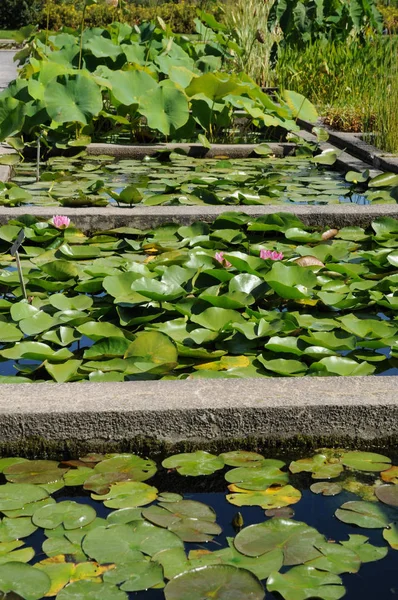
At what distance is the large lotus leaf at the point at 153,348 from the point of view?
231 centimetres

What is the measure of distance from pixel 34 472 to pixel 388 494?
0.81m

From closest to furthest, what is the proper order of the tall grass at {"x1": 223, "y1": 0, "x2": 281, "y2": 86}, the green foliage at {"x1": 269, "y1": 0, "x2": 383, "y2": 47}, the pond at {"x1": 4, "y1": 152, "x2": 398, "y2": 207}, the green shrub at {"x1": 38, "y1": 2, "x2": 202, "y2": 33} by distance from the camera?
the pond at {"x1": 4, "y1": 152, "x2": 398, "y2": 207}
the green foliage at {"x1": 269, "y1": 0, "x2": 383, "y2": 47}
the tall grass at {"x1": 223, "y1": 0, "x2": 281, "y2": 86}
the green shrub at {"x1": 38, "y1": 2, "x2": 202, "y2": 33}

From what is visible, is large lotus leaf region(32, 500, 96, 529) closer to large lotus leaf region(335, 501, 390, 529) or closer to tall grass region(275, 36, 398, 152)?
large lotus leaf region(335, 501, 390, 529)

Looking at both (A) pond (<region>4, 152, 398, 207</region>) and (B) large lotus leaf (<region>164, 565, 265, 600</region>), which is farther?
(A) pond (<region>4, 152, 398, 207</region>)

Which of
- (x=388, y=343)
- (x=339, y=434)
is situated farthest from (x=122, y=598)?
(x=388, y=343)

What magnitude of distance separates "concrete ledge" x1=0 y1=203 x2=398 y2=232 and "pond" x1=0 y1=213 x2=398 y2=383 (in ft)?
0.85

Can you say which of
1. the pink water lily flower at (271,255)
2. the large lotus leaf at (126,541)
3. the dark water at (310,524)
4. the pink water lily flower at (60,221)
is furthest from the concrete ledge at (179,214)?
the large lotus leaf at (126,541)

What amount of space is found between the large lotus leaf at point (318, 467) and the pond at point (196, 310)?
40 centimetres

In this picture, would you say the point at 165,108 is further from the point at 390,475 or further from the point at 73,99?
the point at 390,475

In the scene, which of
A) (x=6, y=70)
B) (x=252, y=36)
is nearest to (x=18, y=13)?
(x=6, y=70)

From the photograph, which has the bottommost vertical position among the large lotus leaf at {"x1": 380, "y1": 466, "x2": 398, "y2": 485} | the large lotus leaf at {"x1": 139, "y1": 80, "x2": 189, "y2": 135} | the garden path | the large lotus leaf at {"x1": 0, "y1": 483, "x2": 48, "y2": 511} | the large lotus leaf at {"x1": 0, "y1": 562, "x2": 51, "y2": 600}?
the large lotus leaf at {"x1": 380, "y1": 466, "x2": 398, "y2": 485}

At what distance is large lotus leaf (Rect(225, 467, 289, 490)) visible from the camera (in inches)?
72.0

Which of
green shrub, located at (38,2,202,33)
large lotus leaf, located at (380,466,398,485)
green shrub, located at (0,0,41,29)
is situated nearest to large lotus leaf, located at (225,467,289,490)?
large lotus leaf, located at (380,466,398,485)

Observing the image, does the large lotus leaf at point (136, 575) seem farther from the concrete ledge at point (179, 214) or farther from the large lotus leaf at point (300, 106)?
the large lotus leaf at point (300, 106)
